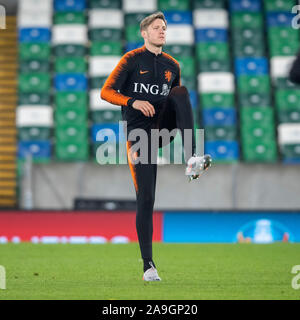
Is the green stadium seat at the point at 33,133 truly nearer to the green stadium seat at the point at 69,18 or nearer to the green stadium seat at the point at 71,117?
the green stadium seat at the point at 71,117

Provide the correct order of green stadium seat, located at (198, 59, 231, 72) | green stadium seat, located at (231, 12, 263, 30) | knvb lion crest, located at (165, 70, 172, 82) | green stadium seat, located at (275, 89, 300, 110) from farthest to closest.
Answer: green stadium seat, located at (231, 12, 263, 30) → green stadium seat, located at (198, 59, 231, 72) → green stadium seat, located at (275, 89, 300, 110) → knvb lion crest, located at (165, 70, 172, 82)

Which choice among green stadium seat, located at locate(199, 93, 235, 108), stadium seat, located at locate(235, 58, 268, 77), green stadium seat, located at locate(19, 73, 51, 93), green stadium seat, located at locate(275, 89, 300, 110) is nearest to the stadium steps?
green stadium seat, located at locate(19, 73, 51, 93)

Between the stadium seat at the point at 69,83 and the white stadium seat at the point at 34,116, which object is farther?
the stadium seat at the point at 69,83

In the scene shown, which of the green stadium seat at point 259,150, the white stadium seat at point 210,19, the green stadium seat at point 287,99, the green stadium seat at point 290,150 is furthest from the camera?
the white stadium seat at point 210,19

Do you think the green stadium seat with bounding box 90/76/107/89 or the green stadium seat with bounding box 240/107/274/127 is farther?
the green stadium seat with bounding box 90/76/107/89

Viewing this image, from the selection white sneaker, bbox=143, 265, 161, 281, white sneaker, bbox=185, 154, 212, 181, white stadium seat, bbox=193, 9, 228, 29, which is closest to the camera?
white sneaker, bbox=185, 154, 212, 181

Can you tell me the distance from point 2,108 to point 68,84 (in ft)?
6.16

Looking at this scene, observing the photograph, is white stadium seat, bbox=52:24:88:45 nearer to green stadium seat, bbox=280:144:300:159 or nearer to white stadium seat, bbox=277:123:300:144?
white stadium seat, bbox=277:123:300:144

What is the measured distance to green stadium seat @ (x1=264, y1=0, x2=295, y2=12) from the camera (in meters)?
14.8

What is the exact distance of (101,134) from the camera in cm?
1296

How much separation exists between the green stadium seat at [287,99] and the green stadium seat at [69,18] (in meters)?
4.14

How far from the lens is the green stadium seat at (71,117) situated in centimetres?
1340

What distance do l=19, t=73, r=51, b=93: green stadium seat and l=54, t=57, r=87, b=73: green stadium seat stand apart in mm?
317

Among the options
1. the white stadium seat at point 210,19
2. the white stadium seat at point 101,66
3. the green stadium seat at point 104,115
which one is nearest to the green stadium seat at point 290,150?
the green stadium seat at point 104,115
